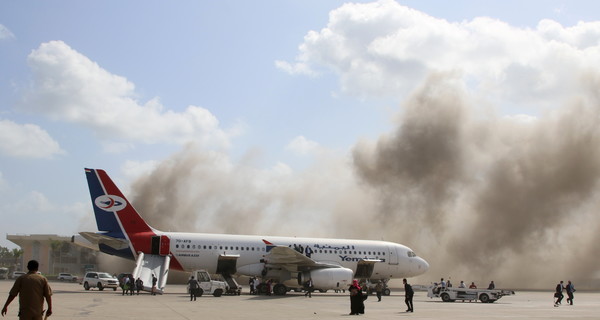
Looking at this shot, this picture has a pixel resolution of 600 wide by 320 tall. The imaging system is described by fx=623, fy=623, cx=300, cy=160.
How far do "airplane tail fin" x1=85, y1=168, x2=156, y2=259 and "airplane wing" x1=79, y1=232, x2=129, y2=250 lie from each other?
0.07m

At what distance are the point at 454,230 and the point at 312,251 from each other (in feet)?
97.1

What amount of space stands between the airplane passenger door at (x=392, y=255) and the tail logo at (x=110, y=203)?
17411 millimetres

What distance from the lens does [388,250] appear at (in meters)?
41.8

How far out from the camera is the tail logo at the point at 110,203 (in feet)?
122

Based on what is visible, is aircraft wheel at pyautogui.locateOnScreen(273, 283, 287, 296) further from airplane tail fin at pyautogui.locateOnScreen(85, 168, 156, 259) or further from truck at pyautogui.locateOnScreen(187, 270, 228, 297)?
airplane tail fin at pyautogui.locateOnScreen(85, 168, 156, 259)

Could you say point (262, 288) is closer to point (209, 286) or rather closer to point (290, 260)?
point (290, 260)

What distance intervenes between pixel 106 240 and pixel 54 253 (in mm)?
79303

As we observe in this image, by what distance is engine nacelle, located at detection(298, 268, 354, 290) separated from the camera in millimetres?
35125

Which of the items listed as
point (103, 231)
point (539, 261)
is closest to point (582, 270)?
point (539, 261)

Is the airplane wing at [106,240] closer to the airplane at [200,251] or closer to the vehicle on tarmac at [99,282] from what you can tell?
the airplane at [200,251]

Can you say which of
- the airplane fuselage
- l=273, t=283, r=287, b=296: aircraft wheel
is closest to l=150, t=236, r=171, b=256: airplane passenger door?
the airplane fuselage

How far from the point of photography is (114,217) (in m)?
37.0

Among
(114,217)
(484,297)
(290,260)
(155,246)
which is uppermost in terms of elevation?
(114,217)

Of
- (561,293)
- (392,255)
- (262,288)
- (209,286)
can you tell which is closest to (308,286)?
(262,288)
